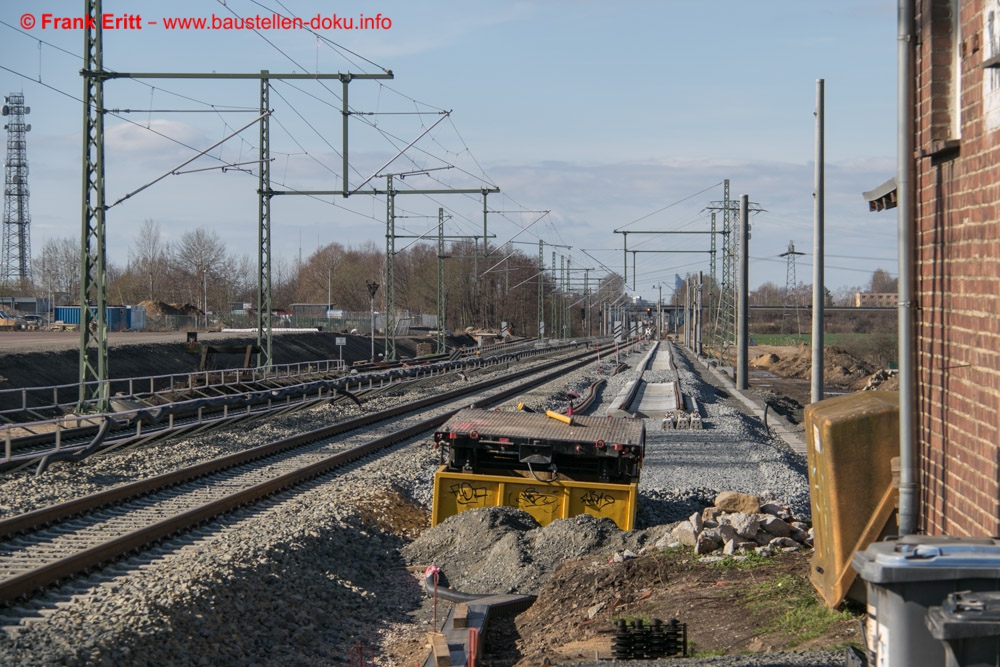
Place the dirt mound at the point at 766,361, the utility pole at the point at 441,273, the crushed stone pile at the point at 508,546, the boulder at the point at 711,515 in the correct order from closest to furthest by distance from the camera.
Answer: the boulder at the point at 711,515
the crushed stone pile at the point at 508,546
the utility pole at the point at 441,273
the dirt mound at the point at 766,361

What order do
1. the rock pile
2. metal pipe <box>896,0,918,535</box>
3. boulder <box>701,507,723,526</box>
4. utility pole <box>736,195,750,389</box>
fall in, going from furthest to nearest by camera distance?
utility pole <box>736,195,750,389</box>, boulder <box>701,507,723,526</box>, the rock pile, metal pipe <box>896,0,918,535</box>

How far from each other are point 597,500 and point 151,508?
5.98 metres

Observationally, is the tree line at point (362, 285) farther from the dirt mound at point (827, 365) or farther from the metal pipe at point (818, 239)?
the metal pipe at point (818, 239)

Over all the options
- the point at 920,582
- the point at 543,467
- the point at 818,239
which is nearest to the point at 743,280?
the point at 818,239

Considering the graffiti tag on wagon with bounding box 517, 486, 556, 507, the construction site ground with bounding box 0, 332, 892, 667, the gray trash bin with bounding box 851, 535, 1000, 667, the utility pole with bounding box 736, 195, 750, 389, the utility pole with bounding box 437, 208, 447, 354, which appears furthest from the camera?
the utility pole with bounding box 437, 208, 447, 354

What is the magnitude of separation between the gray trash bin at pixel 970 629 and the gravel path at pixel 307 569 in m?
2.13

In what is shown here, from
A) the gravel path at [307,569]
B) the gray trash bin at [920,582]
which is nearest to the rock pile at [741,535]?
the gravel path at [307,569]

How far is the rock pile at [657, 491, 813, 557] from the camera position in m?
9.48

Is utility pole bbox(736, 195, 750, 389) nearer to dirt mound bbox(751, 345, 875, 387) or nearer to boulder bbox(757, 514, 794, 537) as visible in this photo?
boulder bbox(757, 514, 794, 537)

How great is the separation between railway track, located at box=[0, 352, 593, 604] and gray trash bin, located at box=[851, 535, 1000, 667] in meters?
7.23

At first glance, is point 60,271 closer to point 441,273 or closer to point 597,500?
point 441,273

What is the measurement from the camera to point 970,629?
401cm

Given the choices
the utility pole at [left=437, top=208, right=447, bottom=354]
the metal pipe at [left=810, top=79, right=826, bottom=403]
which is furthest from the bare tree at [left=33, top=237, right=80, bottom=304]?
the metal pipe at [left=810, top=79, right=826, bottom=403]

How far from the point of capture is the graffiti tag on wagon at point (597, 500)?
40.7ft
